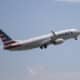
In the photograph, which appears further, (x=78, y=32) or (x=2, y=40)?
(x=78, y=32)

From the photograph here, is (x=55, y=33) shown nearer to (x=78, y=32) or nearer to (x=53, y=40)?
(x=53, y=40)

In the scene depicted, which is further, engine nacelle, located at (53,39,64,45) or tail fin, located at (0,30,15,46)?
tail fin, located at (0,30,15,46)

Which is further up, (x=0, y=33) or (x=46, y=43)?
(x=0, y=33)

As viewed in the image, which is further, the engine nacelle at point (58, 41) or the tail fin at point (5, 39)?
the tail fin at point (5, 39)

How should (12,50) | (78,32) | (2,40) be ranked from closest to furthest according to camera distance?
(12,50), (2,40), (78,32)

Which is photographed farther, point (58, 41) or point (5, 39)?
point (5, 39)

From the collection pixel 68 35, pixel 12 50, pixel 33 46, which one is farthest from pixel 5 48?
pixel 68 35

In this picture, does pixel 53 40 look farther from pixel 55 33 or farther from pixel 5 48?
pixel 5 48

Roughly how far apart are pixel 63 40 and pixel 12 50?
536cm

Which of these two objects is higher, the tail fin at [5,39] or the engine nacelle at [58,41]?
the tail fin at [5,39]

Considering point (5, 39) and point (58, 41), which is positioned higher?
point (5, 39)

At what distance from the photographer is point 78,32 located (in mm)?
37375

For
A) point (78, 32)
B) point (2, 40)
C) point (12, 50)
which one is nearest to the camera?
point (12, 50)

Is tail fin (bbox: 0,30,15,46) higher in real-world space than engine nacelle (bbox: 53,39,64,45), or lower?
higher
